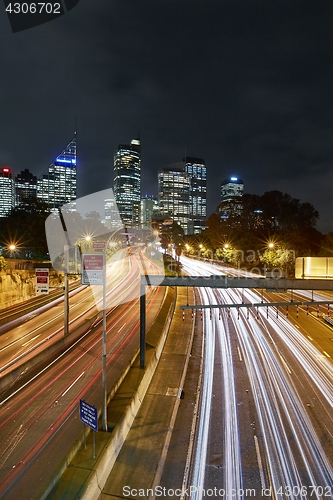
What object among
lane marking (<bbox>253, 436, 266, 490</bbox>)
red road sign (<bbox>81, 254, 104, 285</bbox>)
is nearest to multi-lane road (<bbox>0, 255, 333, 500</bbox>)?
lane marking (<bbox>253, 436, 266, 490</bbox>)

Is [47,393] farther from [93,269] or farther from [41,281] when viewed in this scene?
[41,281]

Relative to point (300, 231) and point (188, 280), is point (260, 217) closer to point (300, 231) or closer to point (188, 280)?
point (300, 231)

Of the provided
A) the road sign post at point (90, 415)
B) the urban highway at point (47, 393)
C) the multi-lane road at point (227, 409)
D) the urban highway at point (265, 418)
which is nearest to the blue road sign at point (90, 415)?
the road sign post at point (90, 415)

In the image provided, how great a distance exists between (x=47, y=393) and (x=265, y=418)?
10638mm

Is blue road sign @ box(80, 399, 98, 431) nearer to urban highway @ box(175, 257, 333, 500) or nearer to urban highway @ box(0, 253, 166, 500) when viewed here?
urban highway @ box(0, 253, 166, 500)

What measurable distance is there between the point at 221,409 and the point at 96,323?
17116mm

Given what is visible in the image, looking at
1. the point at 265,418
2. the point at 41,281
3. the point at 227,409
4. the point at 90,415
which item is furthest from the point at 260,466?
the point at 41,281

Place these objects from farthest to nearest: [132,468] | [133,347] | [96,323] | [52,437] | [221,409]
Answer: [96,323] < [133,347] < [221,409] < [52,437] < [132,468]

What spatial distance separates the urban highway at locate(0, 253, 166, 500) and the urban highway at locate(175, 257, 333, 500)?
5.11 m

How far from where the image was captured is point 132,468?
11.0m

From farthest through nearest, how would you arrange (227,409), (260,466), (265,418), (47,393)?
(47,393) < (227,409) < (265,418) < (260,466)

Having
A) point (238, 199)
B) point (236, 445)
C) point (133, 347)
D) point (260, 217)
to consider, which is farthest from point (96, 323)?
point (238, 199)

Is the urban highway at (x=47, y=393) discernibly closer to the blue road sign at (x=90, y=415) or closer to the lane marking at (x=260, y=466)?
the blue road sign at (x=90, y=415)

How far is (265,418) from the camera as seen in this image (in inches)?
577
